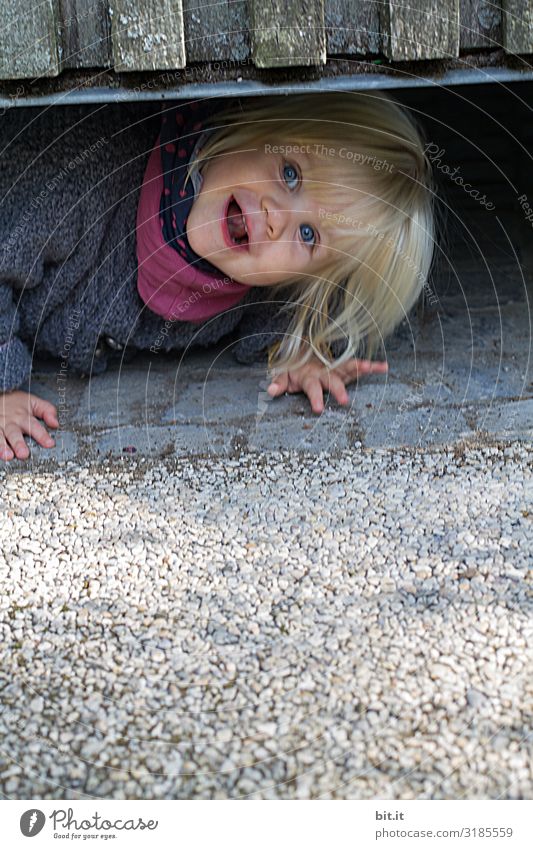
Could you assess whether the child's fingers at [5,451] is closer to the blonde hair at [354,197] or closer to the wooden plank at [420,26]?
the blonde hair at [354,197]

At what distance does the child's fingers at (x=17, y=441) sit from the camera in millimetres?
1560

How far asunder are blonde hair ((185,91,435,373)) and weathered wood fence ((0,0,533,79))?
1.10 ft

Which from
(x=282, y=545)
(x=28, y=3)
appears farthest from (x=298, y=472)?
(x=28, y=3)

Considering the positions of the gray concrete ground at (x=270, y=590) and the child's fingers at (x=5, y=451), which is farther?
the child's fingers at (x=5, y=451)

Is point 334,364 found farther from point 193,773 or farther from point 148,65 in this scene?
point 193,773

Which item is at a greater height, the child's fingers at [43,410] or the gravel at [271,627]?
the child's fingers at [43,410]

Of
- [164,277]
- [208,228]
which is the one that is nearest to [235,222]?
[208,228]

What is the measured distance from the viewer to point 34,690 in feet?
3.41

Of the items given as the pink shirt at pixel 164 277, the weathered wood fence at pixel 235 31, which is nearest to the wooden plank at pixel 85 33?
the weathered wood fence at pixel 235 31

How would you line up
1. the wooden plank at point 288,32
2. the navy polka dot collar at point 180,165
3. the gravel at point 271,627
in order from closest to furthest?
the gravel at point 271,627 < the wooden plank at point 288,32 < the navy polka dot collar at point 180,165

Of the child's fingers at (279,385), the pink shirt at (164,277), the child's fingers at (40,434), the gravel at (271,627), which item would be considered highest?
the pink shirt at (164,277)

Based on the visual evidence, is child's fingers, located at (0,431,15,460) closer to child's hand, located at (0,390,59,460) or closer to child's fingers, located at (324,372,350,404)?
child's hand, located at (0,390,59,460)

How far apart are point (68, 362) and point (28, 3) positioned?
754mm

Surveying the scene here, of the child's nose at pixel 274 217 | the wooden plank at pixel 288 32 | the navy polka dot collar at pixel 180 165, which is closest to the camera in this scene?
the wooden plank at pixel 288 32
